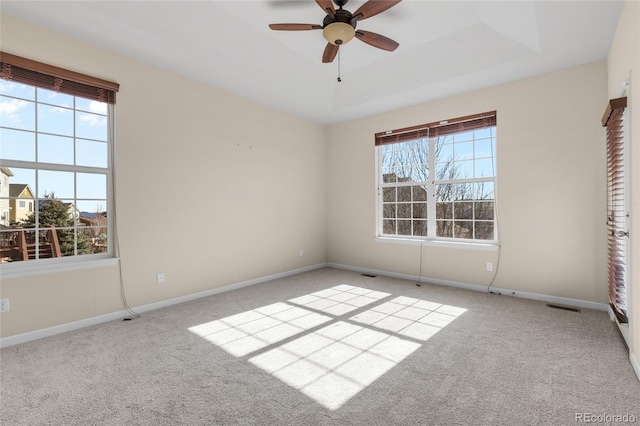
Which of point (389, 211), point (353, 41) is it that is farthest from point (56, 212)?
point (389, 211)

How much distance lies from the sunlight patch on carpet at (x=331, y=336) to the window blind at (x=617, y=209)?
1.32 metres

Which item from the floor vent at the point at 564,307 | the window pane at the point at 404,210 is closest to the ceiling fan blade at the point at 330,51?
the window pane at the point at 404,210

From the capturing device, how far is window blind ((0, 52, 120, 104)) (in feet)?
8.51

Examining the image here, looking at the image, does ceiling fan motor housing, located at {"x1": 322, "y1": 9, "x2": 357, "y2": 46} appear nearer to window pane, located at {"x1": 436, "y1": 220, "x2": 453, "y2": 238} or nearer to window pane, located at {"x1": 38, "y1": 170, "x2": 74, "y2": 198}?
window pane, located at {"x1": 38, "y1": 170, "x2": 74, "y2": 198}

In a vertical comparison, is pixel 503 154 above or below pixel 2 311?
above

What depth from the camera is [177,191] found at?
3.71 metres

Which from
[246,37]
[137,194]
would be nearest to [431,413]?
[137,194]

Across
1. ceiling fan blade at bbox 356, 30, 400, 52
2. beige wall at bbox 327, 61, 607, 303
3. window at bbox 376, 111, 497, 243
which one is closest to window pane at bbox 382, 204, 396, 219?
window at bbox 376, 111, 497, 243

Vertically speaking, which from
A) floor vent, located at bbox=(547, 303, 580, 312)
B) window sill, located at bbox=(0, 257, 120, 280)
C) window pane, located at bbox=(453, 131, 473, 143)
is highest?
window pane, located at bbox=(453, 131, 473, 143)

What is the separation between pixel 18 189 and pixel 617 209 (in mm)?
5257

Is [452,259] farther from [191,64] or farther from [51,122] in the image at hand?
[51,122]

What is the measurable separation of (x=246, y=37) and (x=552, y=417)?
3915 mm

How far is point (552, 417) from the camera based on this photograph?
168cm

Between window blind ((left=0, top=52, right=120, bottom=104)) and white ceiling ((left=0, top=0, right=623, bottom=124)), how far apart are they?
368 millimetres
